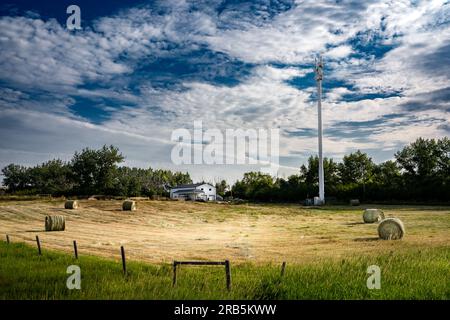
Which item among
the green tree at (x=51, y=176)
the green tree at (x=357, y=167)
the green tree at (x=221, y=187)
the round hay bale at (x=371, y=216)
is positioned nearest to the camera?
the round hay bale at (x=371, y=216)

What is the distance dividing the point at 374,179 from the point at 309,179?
1795cm

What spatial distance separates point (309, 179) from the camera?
403ft

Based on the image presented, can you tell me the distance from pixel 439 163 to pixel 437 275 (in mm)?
95890

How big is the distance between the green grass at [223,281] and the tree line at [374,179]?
67906mm

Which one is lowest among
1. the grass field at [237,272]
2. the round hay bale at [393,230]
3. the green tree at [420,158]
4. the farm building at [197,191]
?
the grass field at [237,272]

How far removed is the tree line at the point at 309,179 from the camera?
266ft

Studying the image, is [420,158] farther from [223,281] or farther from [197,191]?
[223,281]

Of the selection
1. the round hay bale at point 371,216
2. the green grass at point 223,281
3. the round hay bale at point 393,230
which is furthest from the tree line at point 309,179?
the green grass at point 223,281

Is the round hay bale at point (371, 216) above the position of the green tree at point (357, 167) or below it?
below

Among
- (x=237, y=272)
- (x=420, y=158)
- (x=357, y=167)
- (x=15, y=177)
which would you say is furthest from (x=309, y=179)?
(x=237, y=272)

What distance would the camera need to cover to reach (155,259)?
18094 millimetres

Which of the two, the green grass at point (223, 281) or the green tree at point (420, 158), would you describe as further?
the green tree at point (420, 158)

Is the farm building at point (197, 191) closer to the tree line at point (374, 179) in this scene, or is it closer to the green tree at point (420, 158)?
the tree line at point (374, 179)

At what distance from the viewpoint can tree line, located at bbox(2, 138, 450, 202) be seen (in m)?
81.2
